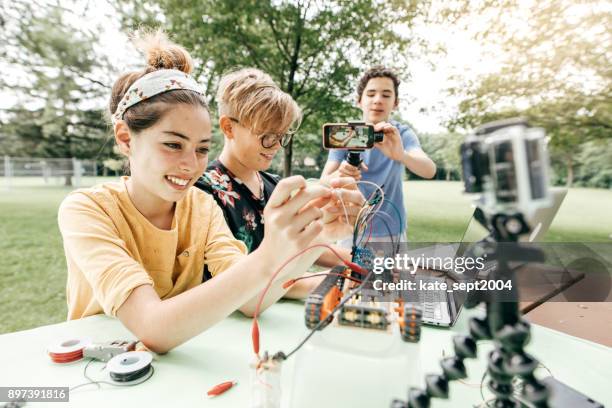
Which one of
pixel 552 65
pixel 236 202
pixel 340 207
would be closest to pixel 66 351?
pixel 340 207

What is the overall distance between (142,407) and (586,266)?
182 cm

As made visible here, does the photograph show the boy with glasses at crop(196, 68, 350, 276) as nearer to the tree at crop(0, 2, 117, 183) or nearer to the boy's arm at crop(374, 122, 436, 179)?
the boy's arm at crop(374, 122, 436, 179)

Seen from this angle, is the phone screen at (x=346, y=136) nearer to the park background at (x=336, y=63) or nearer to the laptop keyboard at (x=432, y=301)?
the laptop keyboard at (x=432, y=301)

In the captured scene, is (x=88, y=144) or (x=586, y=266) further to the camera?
(x=88, y=144)

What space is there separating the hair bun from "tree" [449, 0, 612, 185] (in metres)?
3.39

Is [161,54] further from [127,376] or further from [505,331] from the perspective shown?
[505,331]

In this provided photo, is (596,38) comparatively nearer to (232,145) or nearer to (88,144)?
(232,145)

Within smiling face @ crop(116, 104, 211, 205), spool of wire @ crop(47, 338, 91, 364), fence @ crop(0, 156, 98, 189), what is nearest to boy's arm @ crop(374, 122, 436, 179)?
smiling face @ crop(116, 104, 211, 205)

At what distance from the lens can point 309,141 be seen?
23.5 ft

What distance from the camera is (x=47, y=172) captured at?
52.2ft

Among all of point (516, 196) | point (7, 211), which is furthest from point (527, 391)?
point (7, 211)

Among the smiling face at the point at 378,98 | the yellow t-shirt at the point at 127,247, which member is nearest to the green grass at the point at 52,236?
the smiling face at the point at 378,98

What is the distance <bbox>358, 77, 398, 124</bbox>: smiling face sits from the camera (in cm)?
262

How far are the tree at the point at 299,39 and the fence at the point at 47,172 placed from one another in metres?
10.7
